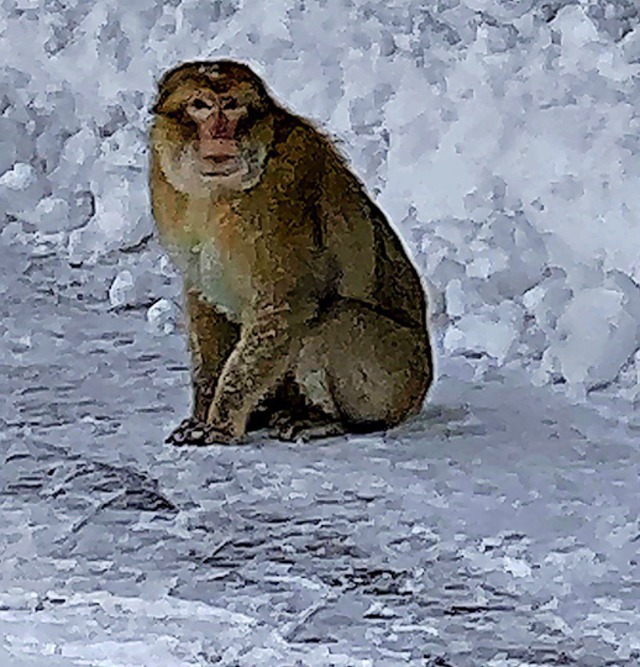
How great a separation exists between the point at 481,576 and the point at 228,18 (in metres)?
0.77

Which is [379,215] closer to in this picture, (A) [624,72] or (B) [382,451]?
(B) [382,451]

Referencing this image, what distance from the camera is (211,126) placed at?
966 millimetres

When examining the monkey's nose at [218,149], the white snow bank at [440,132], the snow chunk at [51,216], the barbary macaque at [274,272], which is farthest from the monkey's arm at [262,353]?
the snow chunk at [51,216]

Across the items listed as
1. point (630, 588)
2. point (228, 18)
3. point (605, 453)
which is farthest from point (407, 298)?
point (228, 18)

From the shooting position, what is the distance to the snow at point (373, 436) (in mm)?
862

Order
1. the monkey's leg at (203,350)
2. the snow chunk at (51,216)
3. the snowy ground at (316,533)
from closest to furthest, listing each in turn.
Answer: the snowy ground at (316,533)
the monkey's leg at (203,350)
the snow chunk at (51,216)

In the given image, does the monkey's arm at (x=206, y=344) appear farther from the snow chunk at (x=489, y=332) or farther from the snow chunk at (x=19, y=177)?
the snow chunk at (x=19, y=177)

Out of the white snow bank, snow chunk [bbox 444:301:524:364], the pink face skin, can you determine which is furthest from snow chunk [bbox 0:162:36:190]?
the pink face skin

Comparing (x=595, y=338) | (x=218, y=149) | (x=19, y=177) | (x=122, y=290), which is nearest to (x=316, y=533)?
(x=218, y=149)

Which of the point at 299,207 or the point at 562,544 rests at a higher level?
the point at 299,207

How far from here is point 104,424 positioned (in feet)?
3.66

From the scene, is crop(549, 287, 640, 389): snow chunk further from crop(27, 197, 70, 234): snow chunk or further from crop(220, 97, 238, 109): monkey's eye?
crop(27, 197, 70, 234): snow chunk

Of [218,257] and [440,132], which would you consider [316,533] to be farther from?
[440,132]

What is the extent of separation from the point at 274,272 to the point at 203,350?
0.09 m
